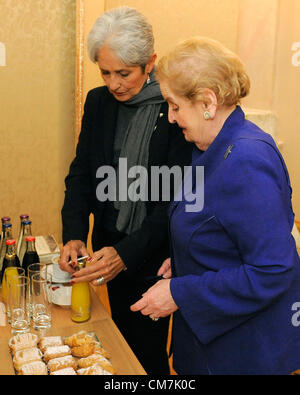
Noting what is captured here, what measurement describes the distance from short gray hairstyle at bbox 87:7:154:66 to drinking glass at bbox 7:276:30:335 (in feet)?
2.75

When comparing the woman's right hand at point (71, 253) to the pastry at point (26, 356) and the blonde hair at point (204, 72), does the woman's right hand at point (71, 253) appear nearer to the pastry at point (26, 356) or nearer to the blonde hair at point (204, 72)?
the pastry at point (26, 356)

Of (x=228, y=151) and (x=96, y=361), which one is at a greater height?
(x=228, y=151)

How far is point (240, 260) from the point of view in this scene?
1.21 m

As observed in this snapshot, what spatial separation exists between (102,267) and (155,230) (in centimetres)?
25

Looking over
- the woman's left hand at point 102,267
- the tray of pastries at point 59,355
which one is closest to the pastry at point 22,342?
the tray of pastries at point 59,355

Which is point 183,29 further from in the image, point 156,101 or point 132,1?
point 156,101

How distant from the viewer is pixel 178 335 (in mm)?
1469

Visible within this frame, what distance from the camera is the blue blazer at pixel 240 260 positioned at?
1089 millimetres

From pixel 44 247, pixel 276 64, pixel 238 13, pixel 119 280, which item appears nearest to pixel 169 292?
pixel 119 280

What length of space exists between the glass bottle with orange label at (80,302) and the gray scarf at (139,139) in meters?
0.37

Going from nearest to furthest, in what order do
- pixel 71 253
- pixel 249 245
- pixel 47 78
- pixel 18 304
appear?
pixel 249 245 → pixel 18 304 → pixel 71 253 → pixel 47 78

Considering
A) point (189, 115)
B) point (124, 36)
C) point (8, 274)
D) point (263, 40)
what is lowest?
point (8, 274)

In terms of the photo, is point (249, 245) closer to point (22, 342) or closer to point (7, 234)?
point (22, 342)

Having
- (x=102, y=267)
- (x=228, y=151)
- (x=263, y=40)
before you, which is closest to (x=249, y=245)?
(x=228, y=151)
